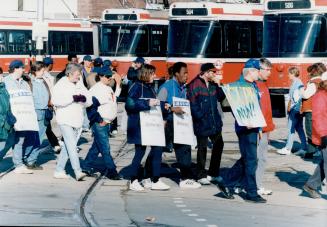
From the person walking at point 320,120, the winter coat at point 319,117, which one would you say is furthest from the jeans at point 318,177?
the winter coat at point 319,117

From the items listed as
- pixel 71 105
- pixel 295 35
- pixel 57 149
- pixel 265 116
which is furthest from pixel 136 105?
pixel 295 35

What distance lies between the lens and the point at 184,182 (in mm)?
15242

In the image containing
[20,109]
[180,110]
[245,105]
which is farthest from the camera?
[20,109]

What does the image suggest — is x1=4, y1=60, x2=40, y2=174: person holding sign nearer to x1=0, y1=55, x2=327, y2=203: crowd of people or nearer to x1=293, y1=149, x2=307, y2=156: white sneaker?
x1=0, y1=55, x2=327, y2=203: crowd of people

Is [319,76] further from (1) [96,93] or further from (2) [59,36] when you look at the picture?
(2) [59,36]

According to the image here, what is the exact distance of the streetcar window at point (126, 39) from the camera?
3688cm

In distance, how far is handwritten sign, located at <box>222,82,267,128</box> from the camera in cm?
1360

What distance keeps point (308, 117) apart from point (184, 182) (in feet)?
13.4

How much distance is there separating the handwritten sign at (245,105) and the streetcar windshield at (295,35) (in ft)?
46.7

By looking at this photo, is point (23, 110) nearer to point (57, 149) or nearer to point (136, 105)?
Result: point (136, 105)

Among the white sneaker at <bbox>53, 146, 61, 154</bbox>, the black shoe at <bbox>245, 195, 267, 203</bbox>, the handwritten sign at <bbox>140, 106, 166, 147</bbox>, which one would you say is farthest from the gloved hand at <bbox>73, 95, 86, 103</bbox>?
the white sneaker at <bbox>53, 146, 61, 154</bbox>

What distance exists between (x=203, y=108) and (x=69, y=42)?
109ft

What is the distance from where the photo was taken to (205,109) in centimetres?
1538

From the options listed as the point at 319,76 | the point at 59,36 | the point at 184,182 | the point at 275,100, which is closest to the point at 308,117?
the point at 319,76
